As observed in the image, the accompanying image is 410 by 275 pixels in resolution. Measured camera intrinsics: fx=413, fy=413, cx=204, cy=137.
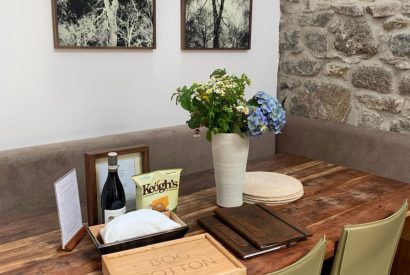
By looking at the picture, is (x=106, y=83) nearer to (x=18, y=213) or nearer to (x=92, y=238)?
(x=18, y=213)

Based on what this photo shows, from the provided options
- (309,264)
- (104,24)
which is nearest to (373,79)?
(104,24)

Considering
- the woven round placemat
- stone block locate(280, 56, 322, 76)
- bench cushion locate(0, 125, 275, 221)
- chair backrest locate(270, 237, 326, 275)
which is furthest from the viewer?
stone block locate(280, 56, 322, 76)

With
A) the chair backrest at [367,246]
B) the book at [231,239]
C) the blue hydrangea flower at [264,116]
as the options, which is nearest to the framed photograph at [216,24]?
the blue hydrangea flower at [264,116]

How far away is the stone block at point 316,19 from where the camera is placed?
2531 millimetres

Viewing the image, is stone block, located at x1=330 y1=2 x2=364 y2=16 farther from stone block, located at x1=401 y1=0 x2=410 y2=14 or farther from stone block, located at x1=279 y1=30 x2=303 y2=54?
stone block, located at x1=279 y1=30 x2=303 y2=54

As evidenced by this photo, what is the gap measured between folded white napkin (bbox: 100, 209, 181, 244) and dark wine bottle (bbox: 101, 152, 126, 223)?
77 mm

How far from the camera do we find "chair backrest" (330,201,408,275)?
3.85ft

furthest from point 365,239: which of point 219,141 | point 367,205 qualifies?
point 219,141

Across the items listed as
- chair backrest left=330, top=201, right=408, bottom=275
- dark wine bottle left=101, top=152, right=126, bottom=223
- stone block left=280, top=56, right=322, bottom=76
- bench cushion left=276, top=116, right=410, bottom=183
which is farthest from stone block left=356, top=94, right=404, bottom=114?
dark wine bottle left=101, top=152, right=126, bottom=223

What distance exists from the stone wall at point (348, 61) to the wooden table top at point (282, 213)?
54cm

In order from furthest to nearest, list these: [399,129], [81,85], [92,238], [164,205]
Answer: [399,129] < [81,85] < [164,205] < [92,238]

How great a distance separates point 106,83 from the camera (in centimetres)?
211

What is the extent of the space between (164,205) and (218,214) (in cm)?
19

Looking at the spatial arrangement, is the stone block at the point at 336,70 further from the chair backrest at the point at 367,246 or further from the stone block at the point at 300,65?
the chair backrest at the point at 367,246
